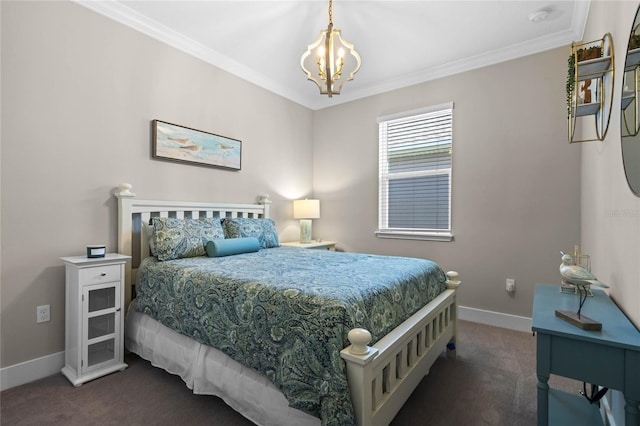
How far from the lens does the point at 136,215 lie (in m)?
2.63

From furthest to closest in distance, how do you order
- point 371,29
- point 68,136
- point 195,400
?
point 371,29 < point 68,136 < point 195,400

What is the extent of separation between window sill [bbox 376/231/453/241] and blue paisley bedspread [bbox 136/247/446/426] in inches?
43.8

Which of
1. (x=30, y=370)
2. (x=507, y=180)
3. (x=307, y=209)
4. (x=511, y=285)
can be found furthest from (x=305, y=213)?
(x=30, y=370)

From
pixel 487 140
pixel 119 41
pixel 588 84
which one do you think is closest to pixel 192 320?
pixel 119 41

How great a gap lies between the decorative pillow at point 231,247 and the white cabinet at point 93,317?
23.4 inches

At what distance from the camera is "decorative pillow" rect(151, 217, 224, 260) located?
2.38m

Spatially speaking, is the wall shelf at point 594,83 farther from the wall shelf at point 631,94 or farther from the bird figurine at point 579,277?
the bird figurine at point 579,277

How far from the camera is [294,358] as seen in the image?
1.30 m

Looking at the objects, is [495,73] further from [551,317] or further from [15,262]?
[15,262]

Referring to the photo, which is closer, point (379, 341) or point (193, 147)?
point (379, 341)

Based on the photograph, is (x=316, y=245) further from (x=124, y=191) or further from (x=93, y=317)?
(x=93, y=317)

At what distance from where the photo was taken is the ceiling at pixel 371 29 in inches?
97.1

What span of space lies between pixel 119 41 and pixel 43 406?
2644 millimetres

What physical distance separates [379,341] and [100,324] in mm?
1909
